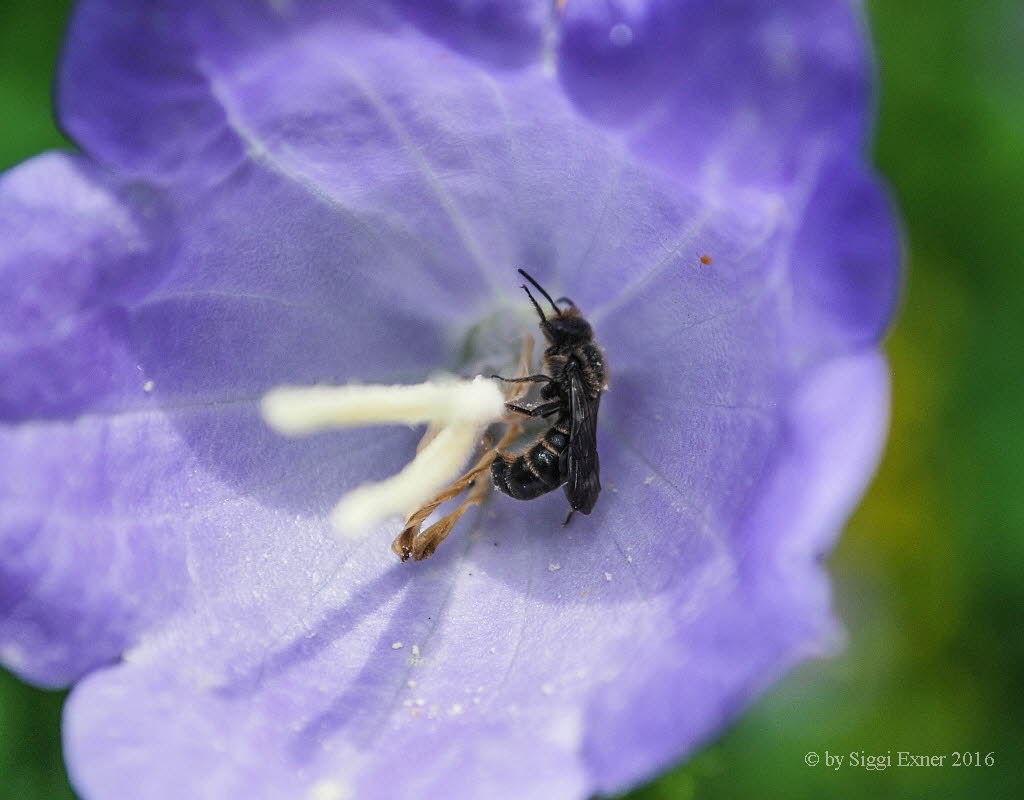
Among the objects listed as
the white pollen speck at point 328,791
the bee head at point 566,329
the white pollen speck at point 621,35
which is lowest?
the white pollen speck at point 328,791

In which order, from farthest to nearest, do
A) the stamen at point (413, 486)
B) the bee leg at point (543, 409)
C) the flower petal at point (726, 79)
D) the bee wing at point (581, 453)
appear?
the bee leg at point (543, 409) → the bee wing at point (581, 453) → the stamen at point (413, 486) → the flower petal at point (726, 79)

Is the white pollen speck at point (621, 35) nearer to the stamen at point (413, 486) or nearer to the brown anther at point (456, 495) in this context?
the stamen at point (413, 486)

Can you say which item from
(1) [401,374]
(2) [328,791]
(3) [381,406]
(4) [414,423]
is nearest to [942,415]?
(1) [401,374]

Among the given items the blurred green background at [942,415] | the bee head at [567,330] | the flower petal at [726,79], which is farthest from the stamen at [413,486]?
the blurred green background at [942,415]

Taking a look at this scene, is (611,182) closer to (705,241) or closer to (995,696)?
(705,241)

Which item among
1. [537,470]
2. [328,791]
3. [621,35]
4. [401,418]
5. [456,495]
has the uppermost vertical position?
[621,35]

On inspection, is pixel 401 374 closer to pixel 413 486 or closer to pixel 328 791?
pixel 413 486
